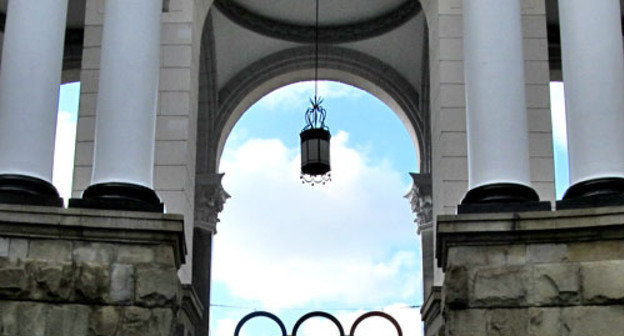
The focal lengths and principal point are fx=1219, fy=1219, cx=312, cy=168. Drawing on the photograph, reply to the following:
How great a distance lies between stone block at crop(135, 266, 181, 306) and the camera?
16.6 metres

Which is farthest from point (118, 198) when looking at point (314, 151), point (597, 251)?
point (314, 151)

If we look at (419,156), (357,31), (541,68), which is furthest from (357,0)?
(541,68)

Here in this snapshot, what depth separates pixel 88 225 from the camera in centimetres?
1677

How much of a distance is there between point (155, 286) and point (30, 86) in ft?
12.1

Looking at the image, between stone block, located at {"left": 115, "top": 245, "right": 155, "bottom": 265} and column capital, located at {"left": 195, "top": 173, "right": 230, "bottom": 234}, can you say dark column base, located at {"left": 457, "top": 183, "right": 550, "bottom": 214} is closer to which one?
stone block, located at {"left": 115, "top": 245, "right": 155, "bottom": 265}

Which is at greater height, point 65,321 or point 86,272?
point 86,272

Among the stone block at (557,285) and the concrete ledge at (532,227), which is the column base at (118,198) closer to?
the concrete ledge at (532,227)

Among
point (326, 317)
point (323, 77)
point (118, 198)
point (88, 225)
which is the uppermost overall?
point (323, 77)

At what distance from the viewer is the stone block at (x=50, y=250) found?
16.7 metres

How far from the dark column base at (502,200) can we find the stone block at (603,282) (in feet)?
4.36

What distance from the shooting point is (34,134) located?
17750 millimetres

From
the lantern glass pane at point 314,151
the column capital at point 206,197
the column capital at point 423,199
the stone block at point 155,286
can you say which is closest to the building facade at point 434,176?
the stone block at point 155,286

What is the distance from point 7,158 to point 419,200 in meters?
15.4

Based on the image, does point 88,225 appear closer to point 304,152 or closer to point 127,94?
point 127,94
